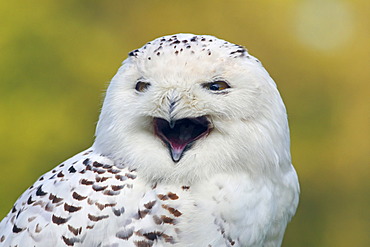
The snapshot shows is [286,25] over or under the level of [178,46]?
under

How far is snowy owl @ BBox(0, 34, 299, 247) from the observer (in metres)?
1.95

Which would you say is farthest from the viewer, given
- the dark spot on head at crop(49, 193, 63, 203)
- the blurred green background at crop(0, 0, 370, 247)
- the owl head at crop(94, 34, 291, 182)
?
the blurred green background at crop(0, 0, 370, 247)

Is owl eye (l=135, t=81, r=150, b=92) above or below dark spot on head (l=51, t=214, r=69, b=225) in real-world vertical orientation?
above

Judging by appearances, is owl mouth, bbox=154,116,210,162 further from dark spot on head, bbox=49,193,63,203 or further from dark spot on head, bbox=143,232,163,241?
dark spot on head, bbox=49,193,63,203

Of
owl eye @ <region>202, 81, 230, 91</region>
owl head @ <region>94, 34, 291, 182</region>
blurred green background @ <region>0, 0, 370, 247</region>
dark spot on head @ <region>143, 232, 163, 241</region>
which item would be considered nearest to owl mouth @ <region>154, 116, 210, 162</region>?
owl head @ <region>94, 34, 291, 182</region>

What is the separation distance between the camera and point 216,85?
1958 millimetres

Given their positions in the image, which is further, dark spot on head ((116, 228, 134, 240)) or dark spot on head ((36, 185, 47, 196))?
dark spot on head ((36, 185, 47, 196))

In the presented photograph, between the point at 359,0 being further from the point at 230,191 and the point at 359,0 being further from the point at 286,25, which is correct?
the point at 230,191

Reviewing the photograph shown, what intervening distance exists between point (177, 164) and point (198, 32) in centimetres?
464

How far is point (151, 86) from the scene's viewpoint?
77.6 inches

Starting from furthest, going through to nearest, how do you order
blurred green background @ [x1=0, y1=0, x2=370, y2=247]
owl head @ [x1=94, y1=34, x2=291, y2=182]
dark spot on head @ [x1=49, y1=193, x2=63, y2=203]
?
blurred green background @ [x1=0, y1=0, x2=370, y2=247] < dark spot on head @ [x1=49, y1=193, x2=63, y2=203] < owl head @ [x1=94, y1=34, x2=291, y2=182]

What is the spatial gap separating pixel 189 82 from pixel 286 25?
505cm

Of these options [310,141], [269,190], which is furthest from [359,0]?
[269,190]

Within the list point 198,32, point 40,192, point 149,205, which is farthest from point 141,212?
point 198,32
